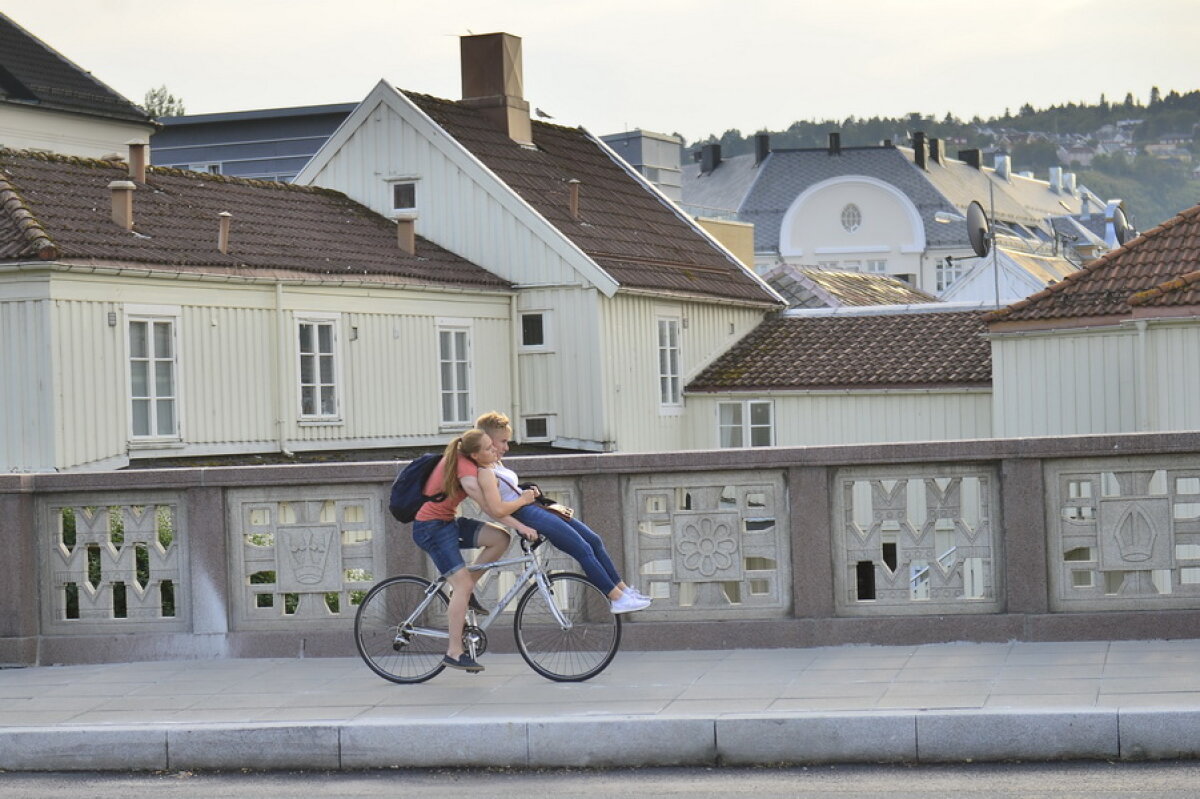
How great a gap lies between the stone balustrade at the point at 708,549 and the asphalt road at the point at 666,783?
2.64 metres

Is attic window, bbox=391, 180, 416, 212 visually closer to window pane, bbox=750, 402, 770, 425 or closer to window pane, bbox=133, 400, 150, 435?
window pane, bbox=750, 402, 770, 425

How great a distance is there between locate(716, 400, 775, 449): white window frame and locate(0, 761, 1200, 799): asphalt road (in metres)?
27.0

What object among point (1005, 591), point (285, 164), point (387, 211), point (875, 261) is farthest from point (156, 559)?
point (875, 261)

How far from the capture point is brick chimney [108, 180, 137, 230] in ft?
91.5

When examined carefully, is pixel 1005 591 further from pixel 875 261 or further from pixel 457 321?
pixel 875 261

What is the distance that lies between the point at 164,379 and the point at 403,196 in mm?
10282

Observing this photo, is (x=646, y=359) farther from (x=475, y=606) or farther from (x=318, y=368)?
(x=475, y=606)

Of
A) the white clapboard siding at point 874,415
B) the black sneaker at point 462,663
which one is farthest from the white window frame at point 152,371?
the black sneaker at point 462,663

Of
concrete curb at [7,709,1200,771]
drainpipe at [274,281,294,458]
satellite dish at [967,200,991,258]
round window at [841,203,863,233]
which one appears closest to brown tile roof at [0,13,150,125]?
drainpipe at [274,281,294,458]

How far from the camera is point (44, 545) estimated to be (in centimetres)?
1284

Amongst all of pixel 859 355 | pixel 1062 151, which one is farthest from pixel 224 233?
pixel 1062 151

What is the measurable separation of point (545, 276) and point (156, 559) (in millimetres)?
22544

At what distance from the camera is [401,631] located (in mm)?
11281

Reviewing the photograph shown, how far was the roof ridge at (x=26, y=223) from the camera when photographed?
25.0 m
